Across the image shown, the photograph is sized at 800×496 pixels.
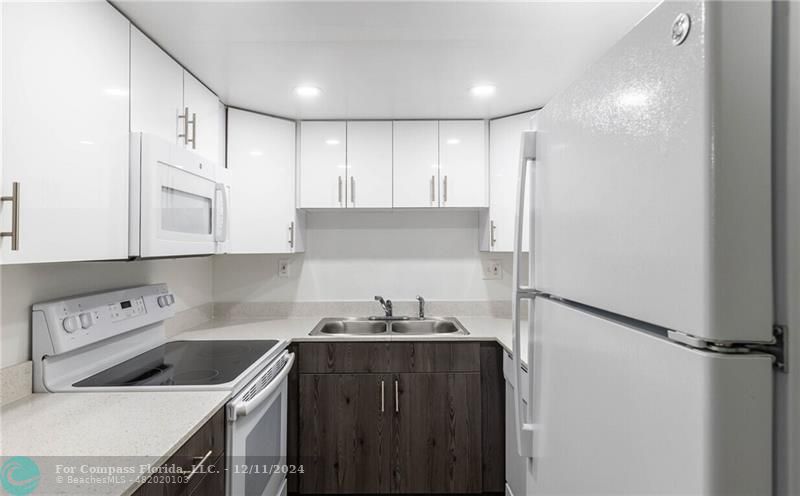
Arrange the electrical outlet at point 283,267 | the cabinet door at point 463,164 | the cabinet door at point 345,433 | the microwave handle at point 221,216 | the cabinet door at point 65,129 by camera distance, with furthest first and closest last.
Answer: the electrical outlet at point 283,267, the cabinet door at point 463,164, the cabinet door at point 345,433, the microwave handle at point 221,216, the cabinet door at point 65,129

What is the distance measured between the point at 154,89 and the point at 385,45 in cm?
90

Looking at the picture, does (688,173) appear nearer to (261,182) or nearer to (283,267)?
(261,182)

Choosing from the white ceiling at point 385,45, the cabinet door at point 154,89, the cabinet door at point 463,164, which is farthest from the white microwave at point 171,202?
the cabinet door at point 463,164

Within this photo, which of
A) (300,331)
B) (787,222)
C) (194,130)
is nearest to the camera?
(787,222)

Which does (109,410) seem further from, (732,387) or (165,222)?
(732,387)

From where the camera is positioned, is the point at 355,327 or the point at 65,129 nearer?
the point at 65,129

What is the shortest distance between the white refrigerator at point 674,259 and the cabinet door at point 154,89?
1.42 meters

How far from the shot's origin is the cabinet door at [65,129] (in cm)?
88

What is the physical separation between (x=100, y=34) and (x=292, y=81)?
2.54 feet

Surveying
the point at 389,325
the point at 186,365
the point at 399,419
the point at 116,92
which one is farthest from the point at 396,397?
the point at 116,92

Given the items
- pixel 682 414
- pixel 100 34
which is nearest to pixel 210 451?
pixel 682 414

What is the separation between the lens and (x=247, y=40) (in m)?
1.45

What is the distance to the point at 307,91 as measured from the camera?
1916 millimetres

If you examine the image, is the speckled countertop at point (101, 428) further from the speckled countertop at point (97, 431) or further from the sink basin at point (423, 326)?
the sink basin at point (423, 326)
